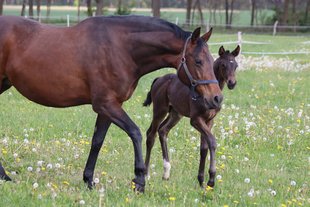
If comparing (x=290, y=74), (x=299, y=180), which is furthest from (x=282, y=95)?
(x=299, y=180)

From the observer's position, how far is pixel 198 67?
7324 millimetres

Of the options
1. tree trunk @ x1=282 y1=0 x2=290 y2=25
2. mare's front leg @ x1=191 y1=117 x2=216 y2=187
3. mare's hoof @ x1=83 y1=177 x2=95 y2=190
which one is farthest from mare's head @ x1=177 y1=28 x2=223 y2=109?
tree trunk @ x1=282 y1=0 x2=290 y2=25

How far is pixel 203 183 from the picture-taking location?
27.5 ft

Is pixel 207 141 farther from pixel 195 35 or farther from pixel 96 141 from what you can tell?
pixel 195 35

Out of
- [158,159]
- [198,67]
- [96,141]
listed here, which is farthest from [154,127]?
[198,67]

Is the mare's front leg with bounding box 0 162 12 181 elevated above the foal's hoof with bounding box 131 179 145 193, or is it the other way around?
the foal's hoof with bounding box 131 179 145 193

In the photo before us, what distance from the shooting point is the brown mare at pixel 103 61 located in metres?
7.41

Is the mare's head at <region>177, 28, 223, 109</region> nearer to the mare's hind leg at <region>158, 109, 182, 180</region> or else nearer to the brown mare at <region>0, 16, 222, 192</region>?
the brown mare at <region>0, 16, 222, 192</region>

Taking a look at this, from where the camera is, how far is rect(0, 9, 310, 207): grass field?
287 inches

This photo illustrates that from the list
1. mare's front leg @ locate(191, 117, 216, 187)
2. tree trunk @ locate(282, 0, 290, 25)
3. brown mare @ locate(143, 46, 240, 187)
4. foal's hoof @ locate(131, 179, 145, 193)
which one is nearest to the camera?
foal's hoof @ locate(131, 179, 145, 193)

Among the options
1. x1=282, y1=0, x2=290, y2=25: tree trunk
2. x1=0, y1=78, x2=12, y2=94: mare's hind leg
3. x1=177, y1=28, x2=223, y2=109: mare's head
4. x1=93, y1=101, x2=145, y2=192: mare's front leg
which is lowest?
x1=282, y1=0, x2=290, y2=25: tree trunk

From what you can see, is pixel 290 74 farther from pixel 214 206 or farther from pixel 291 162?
pixel 214 206

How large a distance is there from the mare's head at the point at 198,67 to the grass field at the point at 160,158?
1186 mm

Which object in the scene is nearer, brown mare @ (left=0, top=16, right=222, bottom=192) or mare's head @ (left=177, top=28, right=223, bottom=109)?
mare's head @ (left=177, top=28, right=223, bottom=109)
